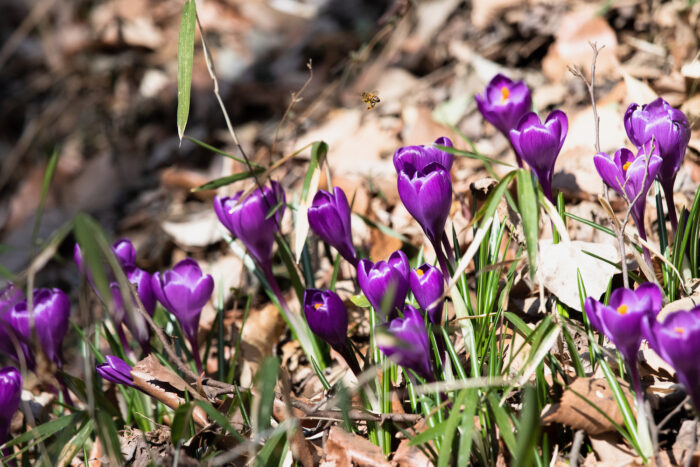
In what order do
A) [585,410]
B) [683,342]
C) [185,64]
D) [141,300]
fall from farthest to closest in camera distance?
1. [141,300]
2. [185,64]
3. [585,410]
4. [683,342]

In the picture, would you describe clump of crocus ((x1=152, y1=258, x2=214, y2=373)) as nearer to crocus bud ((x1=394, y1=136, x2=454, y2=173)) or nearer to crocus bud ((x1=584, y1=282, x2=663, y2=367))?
crocus bud ((x1=394, y1=136, x2=454, y2=173))

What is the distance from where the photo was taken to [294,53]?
4.55m

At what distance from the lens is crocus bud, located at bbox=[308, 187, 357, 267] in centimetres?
172

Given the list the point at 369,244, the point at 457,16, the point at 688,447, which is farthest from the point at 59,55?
the point at 688,447

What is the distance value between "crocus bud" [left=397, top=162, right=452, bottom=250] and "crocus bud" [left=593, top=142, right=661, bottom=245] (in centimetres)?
37

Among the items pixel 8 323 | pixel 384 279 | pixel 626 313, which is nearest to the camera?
pixel 626 313

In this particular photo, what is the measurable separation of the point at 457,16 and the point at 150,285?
2.80 meters

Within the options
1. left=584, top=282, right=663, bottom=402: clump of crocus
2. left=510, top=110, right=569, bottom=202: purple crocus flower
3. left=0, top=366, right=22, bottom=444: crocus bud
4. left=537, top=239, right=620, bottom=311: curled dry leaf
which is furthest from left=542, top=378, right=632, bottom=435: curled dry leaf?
left=0, top=366, right=22, bottom=444: crocus bud

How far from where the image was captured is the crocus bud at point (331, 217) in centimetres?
172

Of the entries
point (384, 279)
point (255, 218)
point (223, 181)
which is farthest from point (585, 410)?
point (223, 181)

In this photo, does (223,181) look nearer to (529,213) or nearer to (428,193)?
(428,193)

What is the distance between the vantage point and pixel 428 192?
153 centimetres

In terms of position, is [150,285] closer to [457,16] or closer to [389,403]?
[389,403]

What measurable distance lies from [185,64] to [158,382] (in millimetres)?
790
